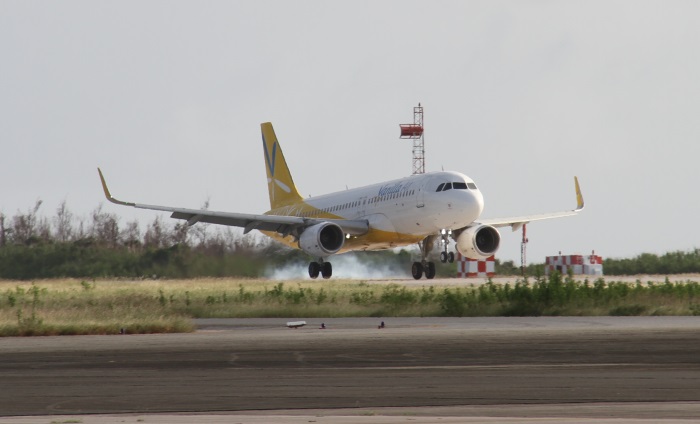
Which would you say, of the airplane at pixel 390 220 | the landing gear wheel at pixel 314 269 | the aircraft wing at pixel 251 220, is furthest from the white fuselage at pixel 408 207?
the landing gear wheel at pixel 314 269

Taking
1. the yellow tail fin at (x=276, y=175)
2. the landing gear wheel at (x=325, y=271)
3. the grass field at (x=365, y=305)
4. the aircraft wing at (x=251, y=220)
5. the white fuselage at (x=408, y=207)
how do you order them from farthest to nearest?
the yellow tail fin at (x=276, y=175), the landing gear wheel at (x=325, y=271), the aircraft wing at (x=251, y=220), the white fuselage at (x=408, y=207), the grass field at (x=365, y=305)

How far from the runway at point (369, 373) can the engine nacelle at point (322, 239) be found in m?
23.0

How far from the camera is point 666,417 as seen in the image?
361 inches

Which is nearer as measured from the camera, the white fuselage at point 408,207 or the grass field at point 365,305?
the grass field at point 365,305

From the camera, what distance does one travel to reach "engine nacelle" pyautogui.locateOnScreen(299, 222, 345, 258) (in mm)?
44000

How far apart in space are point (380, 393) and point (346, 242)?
35007 millimetres

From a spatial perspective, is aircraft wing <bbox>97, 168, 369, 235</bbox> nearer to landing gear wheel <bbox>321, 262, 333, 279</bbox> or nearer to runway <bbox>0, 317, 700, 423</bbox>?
landing gear wheel <bbox>321, 262, 333, 279</bbox>

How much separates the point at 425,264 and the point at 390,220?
12.9 ft

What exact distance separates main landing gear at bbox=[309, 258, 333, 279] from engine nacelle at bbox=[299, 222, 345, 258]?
7.28ft

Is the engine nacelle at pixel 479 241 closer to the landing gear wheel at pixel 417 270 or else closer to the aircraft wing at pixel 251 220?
the landing gear wheel at pixel 417 270

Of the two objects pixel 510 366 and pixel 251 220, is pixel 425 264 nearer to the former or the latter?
pixel 251 220

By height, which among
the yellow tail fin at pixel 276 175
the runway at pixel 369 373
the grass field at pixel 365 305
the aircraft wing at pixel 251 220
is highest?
the yellow tail fin at pixel 276 175

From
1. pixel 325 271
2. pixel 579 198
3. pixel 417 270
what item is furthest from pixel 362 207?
pixel 579 198

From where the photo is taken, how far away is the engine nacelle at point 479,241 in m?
45.0
